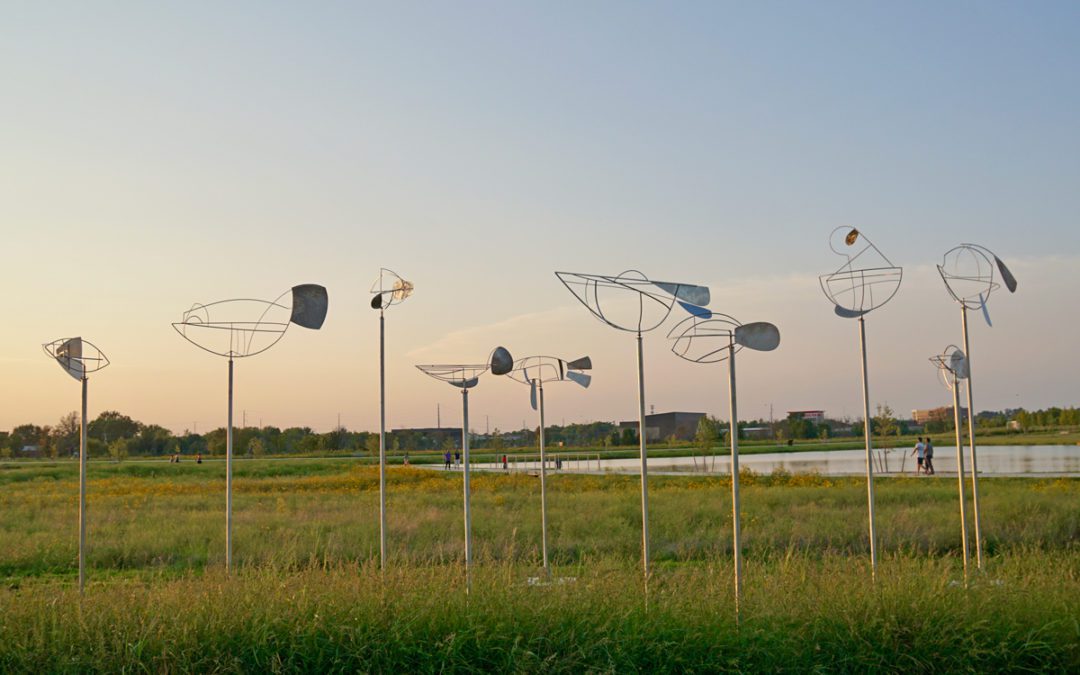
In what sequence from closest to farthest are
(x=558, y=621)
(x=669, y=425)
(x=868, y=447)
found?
1. (x=558, y=621)
2. (x=868, y=447)
3. (x=669, y=425)

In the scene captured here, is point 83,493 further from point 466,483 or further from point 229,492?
point 466,483

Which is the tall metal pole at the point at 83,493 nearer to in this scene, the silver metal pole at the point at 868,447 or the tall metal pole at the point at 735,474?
the tall metal pole at the point at 735,474

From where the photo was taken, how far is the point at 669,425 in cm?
12300

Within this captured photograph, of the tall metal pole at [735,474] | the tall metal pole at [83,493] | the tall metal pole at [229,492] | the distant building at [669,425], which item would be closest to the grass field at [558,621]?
the tall metal pole at [735,474]

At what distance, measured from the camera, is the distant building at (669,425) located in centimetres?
11729

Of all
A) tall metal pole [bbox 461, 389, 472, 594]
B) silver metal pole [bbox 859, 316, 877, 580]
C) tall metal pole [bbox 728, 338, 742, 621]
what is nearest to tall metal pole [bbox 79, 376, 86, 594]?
tall metal pole [bbox 461, 389, 472, 594]

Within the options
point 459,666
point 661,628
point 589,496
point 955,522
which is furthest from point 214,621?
point 589,496

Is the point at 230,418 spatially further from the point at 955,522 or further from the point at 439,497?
the point at 439,497

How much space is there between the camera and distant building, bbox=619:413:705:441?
11729cm

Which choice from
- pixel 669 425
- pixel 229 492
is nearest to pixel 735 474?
pixel 229 492

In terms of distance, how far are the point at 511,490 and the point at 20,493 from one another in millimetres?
17838

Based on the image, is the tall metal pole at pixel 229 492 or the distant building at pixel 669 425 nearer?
the tall metal pole at pixel 229 492

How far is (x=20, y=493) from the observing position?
→ 32.6 m

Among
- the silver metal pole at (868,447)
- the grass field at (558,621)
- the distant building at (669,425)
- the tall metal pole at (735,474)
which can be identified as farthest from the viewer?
the distant building at (669,425)
